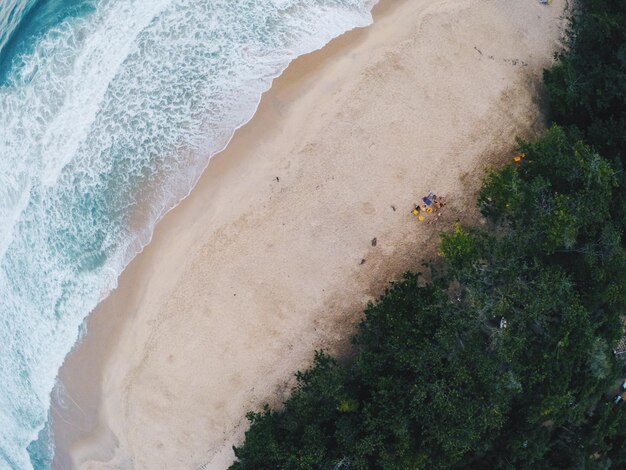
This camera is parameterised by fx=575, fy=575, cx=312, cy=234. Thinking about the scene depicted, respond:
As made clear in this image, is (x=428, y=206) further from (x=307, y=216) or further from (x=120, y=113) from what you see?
(x=120, y=113)

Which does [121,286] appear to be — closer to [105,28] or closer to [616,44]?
[105,28]

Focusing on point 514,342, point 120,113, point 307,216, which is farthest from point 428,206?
point 120,113

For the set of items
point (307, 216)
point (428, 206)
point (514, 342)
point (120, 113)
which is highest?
point (120, 113)

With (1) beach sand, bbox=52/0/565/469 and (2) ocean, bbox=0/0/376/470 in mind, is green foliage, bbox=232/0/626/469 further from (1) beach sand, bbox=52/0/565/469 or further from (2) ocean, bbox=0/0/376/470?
(2) ocean, bbox=0/0/376/470

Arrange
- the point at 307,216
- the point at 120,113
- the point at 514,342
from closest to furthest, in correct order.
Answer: the point at 514,342, the point at 307,216, the point at 120,113

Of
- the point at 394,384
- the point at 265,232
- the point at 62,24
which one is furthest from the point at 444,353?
the point at 62,24


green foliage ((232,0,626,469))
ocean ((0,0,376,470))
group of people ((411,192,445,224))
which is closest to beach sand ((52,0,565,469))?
group of people ((411,192,445,224))
